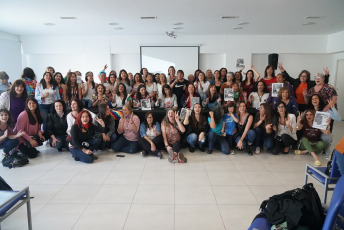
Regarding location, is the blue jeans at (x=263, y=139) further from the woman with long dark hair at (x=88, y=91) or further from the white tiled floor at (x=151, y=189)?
the woman with long dark hair at (x=88, y=91)

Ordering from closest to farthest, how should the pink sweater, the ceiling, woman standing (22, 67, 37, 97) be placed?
the pink sweater, the ceiling, woman standing (22, 67, 37, 97)

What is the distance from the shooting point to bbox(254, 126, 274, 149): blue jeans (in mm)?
4484

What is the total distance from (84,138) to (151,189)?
1.86 meters

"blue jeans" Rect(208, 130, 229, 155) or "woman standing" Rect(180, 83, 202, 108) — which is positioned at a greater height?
"woman standing" Rect(180, 83, 202, 108)

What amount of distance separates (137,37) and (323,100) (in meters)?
6.67

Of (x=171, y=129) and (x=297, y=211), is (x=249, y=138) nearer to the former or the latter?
(x=171, y=129)

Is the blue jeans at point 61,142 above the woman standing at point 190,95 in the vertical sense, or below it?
below

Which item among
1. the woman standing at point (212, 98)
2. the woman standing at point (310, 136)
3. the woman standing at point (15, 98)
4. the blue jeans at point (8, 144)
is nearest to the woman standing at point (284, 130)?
the woman standing at point (310, 136)

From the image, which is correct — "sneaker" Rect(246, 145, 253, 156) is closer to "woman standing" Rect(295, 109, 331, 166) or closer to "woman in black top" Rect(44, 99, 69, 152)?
"woman standing" Rect(295, 109, 331, 166)

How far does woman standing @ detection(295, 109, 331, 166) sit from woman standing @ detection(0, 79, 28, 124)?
5358 mm

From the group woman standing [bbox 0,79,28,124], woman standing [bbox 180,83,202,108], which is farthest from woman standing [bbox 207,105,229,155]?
woman standing [bbox 0,79,28,124]

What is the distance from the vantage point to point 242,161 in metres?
4.11

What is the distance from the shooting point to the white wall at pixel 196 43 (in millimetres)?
8789

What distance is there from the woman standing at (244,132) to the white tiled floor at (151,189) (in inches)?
Result: 8.9
